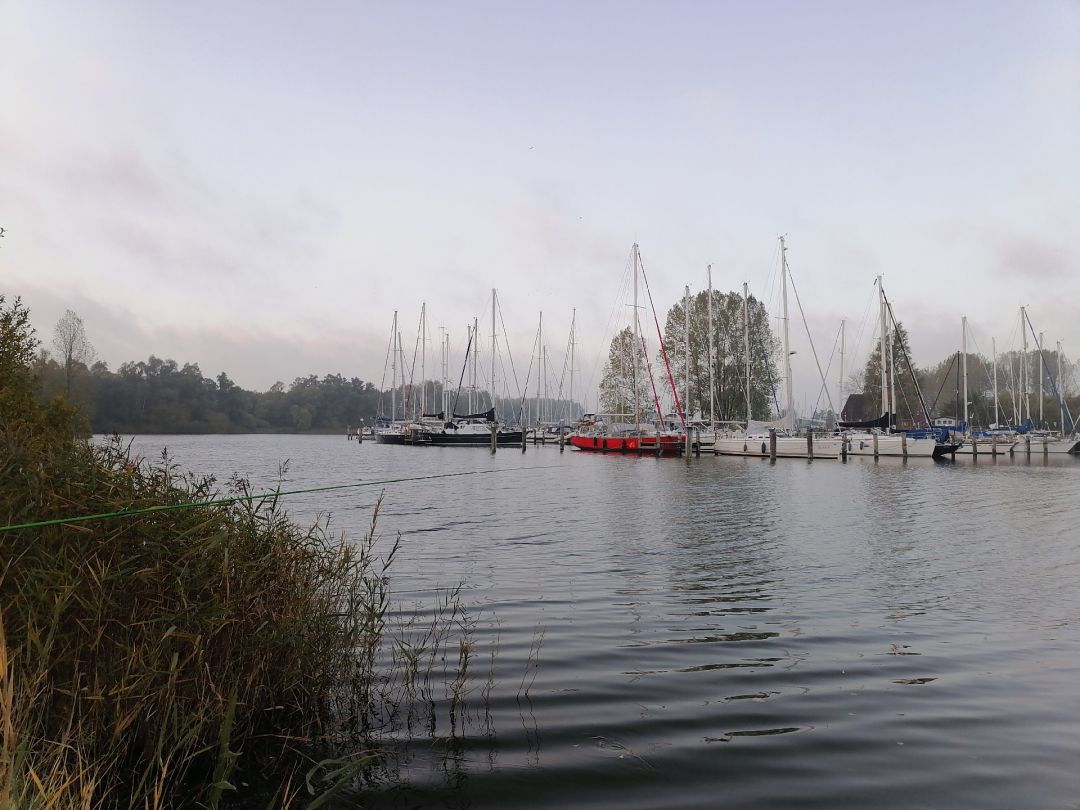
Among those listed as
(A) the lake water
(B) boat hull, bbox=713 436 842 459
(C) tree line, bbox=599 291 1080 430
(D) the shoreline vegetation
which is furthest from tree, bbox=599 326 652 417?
(D) the shoreline vegetation

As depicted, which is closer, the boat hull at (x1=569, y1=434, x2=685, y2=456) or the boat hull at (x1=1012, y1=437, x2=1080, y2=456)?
the boat hull at (x1=569, y1=434, x2=685, y2=456)

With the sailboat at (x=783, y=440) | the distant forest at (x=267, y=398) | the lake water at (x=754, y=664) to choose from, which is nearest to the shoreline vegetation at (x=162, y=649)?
the lake water at (x=754, y=664)

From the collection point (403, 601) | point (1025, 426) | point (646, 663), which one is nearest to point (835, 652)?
point (646, 663)

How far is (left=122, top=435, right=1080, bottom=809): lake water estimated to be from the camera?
5.07 metres

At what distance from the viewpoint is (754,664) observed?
7.91 metres

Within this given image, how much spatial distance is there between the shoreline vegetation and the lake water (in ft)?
2.61

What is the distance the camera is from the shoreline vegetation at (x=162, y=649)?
4.10m

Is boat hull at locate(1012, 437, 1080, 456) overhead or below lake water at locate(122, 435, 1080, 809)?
overhead

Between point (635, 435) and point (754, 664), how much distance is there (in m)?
58.5

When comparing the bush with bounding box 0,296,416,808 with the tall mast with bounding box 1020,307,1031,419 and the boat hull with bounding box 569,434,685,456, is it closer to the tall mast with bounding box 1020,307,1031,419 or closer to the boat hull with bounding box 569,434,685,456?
the boat hull with bounding box 569,434,685,456

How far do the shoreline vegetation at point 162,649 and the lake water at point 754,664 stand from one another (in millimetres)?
796

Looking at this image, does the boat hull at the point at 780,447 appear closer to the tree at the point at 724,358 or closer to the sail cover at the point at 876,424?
the sail cover at the point at 876,424

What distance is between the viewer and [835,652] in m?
8.37

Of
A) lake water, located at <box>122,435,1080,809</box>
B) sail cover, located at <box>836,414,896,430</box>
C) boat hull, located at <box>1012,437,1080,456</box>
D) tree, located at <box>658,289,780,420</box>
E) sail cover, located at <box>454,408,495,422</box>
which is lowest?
lake water, located at <box>122,435,1080,809</box>
